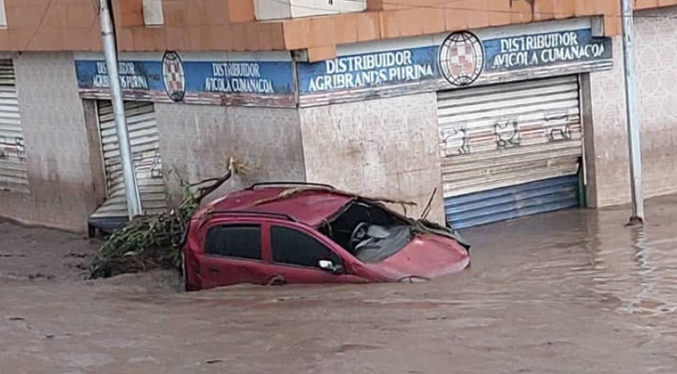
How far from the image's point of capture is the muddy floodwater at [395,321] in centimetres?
948

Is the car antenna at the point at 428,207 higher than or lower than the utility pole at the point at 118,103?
lower

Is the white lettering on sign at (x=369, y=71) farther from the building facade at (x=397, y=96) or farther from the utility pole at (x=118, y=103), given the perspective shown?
the utility pole at (x=118, y=103)

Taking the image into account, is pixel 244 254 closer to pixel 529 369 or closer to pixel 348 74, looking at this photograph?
pixel 348 74

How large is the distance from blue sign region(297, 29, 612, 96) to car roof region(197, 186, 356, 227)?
7.26ft

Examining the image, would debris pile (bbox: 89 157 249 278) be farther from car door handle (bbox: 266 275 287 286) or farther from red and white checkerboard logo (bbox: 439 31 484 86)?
red and white checkerboard logo (bbox: 439 31 484 86)

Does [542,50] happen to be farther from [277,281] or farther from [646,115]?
[277,281]

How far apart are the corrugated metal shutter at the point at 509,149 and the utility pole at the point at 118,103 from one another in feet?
14.7

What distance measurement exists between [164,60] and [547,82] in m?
5.62

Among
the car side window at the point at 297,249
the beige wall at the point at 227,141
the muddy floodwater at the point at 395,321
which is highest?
the beige wall at the point at 227,141

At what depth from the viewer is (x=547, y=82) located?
18000 mm

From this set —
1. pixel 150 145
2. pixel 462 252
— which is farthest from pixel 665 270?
pixel 150 145

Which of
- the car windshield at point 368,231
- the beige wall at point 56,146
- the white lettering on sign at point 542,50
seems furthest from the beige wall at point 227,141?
the white lettering on sign at point 542,50

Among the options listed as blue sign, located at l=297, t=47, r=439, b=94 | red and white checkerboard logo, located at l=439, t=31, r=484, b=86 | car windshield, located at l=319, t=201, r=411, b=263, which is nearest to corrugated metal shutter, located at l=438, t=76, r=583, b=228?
red and white checkerboard logo, located at l=439, t=31, r=484, b=86

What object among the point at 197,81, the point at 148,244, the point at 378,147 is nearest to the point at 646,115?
the point at 378,147
